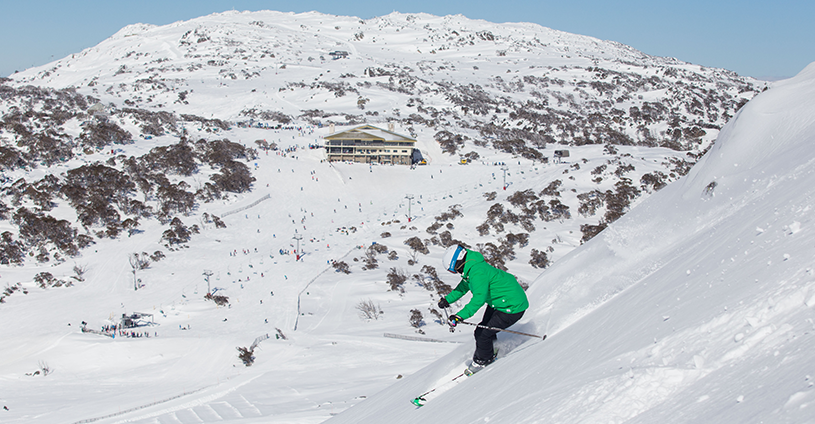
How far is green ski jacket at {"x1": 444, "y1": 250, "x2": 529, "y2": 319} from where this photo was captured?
6320 mm

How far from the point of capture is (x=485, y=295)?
6.41 metres

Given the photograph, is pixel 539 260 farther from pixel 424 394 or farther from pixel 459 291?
pixel 424 394

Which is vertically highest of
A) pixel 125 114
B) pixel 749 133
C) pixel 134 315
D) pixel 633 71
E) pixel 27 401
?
pixel 633 71

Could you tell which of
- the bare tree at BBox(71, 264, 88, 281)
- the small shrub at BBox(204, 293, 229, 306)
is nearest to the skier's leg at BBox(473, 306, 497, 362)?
the small shrub at BBox(204, 293, 229, 306)

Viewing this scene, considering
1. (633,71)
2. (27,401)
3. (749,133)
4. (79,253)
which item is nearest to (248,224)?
(79,253)

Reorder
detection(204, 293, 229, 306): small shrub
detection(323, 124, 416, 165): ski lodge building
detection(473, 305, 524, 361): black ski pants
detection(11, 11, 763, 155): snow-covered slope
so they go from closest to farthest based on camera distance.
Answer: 1. detection(473, 305, 524, 361): black ski pants
2. detection(204, 293, 229, 306): small shrub
3. detection(323, 124, 416, 165): ski lodge building
4. detection(11, 11, 763, 155): snow-covered slope

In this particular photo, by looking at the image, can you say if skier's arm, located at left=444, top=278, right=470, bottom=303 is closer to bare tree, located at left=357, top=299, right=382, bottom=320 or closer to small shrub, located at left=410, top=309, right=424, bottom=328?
small shrub, located at left=410, top=309, right=424, bottom=328

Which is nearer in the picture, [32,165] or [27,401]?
[27,401]

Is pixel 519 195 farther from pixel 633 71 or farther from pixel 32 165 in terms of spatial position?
pixel 633 71

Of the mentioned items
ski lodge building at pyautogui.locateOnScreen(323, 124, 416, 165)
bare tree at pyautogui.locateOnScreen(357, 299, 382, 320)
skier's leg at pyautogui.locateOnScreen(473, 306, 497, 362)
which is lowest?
bare tree at pyautogui.locateOnScreen(357, 299, 382, 320)

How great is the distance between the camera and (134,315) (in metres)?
27.6

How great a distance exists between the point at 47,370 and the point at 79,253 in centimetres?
1646

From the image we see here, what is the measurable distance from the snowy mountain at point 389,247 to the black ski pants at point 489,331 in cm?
24

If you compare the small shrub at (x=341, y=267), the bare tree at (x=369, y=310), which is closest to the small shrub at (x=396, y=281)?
the bare tree at (x=369, y=310)
